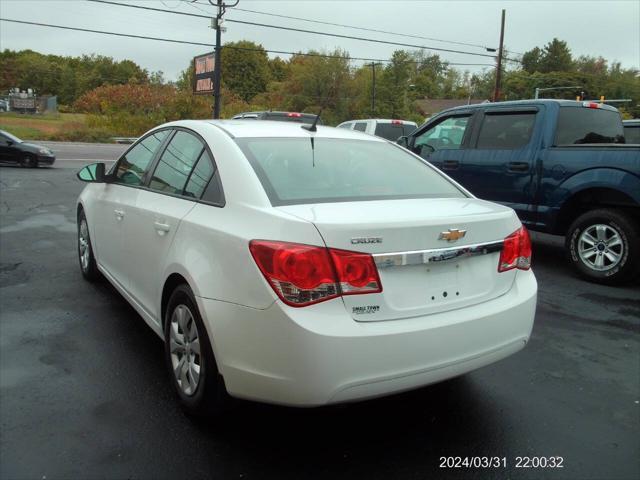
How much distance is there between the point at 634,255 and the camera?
5.50 m

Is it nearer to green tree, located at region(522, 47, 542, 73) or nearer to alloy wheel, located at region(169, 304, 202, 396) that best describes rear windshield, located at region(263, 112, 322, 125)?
alloy wheel, located at region(169, 304, 202, 396)

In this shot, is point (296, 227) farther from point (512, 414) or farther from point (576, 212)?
point (576, 212)

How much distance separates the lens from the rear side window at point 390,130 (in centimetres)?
1429

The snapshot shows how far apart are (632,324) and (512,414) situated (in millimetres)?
2205

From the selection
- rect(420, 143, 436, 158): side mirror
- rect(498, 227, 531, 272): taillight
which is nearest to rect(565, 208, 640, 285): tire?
rect(420, 143, 436, 158): side mirror

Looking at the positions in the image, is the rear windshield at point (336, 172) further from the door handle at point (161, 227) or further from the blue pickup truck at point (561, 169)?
the blue pickup truck at point (561, 169)

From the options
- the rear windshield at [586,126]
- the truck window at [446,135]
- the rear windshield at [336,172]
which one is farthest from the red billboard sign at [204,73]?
the rear windshield at [336,172]

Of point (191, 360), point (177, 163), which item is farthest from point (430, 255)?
point (177, 163)

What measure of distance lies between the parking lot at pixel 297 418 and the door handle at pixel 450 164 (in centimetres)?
305

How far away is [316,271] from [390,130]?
12.8 meters

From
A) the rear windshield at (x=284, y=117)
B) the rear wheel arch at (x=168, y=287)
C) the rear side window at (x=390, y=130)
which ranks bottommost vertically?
the rear wheel arch at (x=168, y=287)

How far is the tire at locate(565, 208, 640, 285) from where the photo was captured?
18.2ft

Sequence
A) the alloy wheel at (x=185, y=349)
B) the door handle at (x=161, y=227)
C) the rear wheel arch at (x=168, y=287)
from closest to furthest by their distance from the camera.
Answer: the alloy wheel at (x=185, y=349) → the rear wheel arch at (x=168, y=287) → the door handle at (x=161, y=227)

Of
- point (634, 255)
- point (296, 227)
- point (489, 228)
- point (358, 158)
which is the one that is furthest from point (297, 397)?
point (634, 255)
